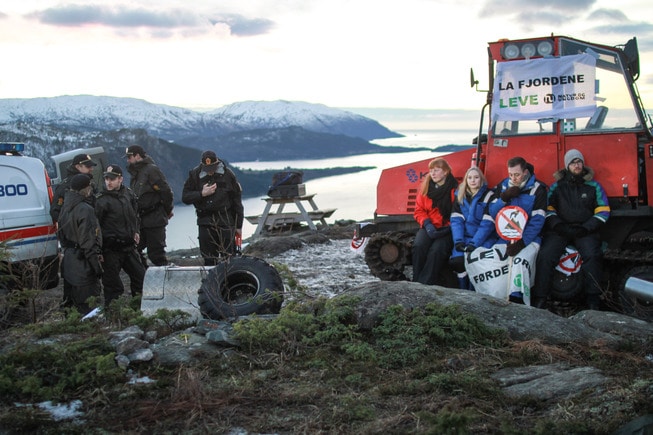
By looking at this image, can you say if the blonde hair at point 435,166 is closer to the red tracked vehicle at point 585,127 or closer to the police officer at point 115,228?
the red tracked vehicle at point 585,127

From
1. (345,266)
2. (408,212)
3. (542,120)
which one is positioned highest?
(542,120)

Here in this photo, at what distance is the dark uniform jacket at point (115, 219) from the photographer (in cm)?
799

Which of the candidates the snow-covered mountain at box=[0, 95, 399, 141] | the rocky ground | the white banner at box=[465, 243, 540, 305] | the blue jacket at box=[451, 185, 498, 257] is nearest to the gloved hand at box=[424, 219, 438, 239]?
the blue jacket at box=[451, 185, 498, 257]

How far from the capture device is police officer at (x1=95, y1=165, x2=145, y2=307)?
26.2 ft

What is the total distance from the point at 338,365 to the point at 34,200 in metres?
4.94

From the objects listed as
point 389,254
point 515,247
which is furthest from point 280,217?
point 515,247

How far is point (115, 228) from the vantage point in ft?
26.3

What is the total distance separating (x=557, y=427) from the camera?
3.83 metres

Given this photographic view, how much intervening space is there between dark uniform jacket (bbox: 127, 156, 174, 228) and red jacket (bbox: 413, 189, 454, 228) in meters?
3.29

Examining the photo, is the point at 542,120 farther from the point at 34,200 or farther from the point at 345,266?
the point at 34,200

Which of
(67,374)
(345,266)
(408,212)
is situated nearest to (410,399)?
(67,374)

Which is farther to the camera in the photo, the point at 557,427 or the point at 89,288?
the point at 89,288

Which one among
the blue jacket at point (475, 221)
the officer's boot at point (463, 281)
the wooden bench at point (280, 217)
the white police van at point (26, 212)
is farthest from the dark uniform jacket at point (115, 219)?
the wooden bench at point (280, 217)

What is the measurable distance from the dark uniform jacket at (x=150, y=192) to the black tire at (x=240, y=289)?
247cm
